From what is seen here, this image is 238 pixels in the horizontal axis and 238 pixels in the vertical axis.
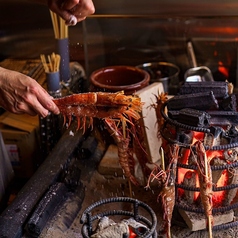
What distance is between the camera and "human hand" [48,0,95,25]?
246cm

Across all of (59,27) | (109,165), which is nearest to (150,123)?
(109,165)

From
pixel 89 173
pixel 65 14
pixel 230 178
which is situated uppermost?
pixel 65 14

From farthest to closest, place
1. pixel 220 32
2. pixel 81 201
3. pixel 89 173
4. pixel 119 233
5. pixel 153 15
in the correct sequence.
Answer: pixel 220 32
pixel 153 15
pixel 89 173
pixel 81 201
pixel 119 233

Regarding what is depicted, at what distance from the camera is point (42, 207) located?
2.20m

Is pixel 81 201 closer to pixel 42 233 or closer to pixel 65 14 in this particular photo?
pixel 42 233

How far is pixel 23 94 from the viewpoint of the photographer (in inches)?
75.4

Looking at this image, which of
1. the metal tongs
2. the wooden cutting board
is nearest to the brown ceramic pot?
the wooden cutting board

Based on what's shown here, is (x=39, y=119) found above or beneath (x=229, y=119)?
beneath

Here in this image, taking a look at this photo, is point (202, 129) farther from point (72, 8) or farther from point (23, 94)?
point (72, 8)

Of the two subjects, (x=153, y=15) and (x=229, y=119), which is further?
(x=153, y=15)

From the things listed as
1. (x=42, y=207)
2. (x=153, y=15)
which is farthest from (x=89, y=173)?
(x=153, y=15)

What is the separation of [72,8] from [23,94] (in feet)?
2.57

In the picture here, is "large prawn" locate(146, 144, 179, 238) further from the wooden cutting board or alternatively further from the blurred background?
the blurred background

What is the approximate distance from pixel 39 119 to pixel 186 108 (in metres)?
1.35
